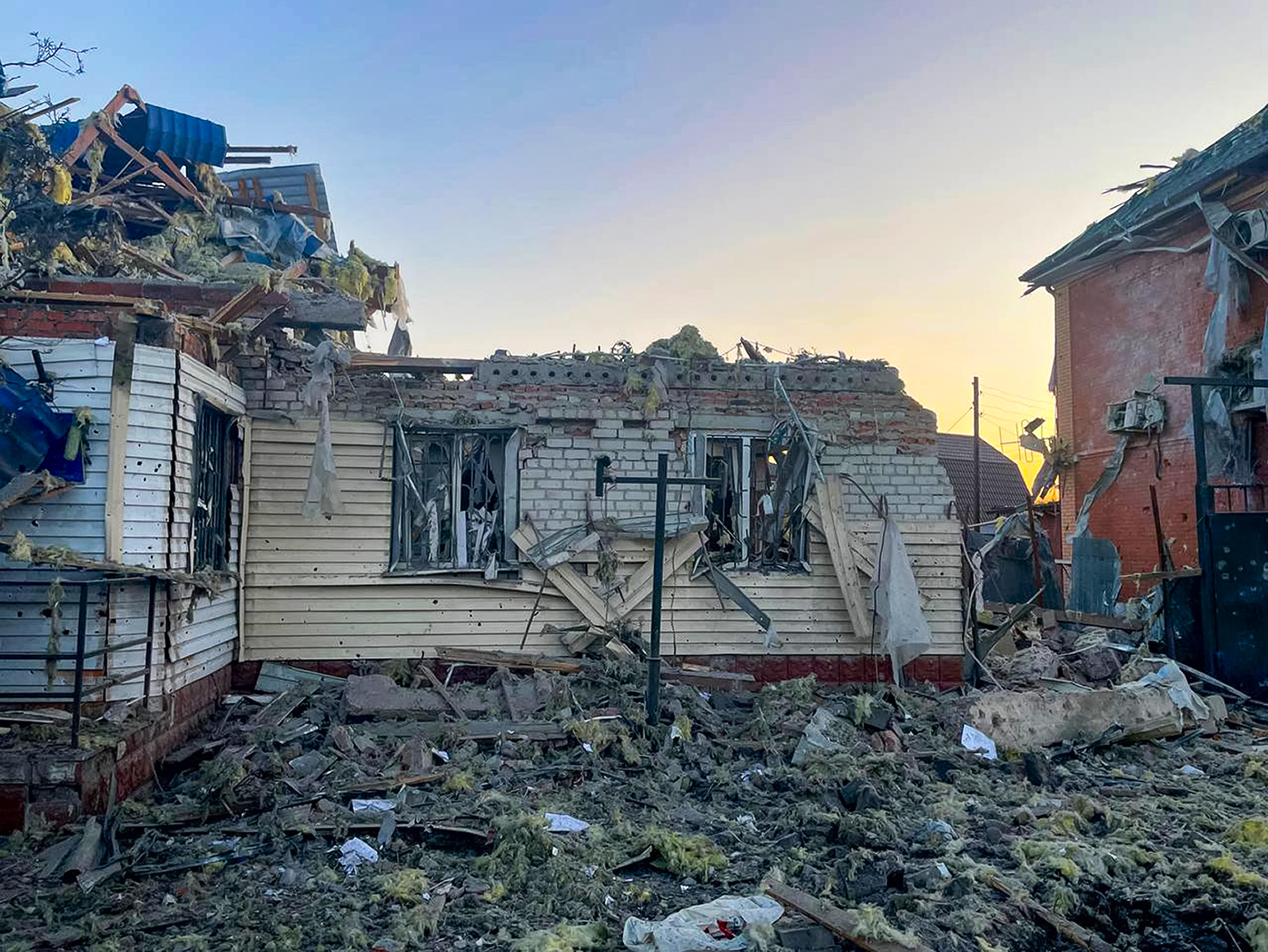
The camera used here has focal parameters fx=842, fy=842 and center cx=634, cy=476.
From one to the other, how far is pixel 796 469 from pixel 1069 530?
10.1 m

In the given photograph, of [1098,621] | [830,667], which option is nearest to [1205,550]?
[1098,621]

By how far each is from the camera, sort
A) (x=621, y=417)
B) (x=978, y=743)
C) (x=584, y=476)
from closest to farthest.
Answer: (x=978, y=743), (x=584, y=476), (x=621, y=417)

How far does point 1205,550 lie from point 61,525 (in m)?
11.2

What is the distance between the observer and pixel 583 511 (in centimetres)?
888

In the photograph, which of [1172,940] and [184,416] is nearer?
[1172,940]

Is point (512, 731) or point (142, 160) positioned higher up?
point (142, 160)

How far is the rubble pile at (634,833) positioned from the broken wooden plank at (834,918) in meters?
0.02

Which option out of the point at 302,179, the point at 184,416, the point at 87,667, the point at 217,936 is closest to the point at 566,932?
the point at 217,936

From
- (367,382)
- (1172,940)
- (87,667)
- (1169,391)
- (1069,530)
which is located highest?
(1169,391)

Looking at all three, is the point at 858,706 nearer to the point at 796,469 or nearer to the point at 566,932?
the point at 796,469

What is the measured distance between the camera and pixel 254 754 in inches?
260

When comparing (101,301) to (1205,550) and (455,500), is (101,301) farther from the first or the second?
(1205,550)

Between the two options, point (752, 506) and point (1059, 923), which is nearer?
point (1059, 923)

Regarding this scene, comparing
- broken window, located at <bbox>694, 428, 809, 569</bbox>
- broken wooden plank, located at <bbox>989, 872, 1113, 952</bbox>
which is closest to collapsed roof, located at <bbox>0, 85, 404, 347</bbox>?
broken window, located at <bbox>694, 428, 809, 569</bbox>
